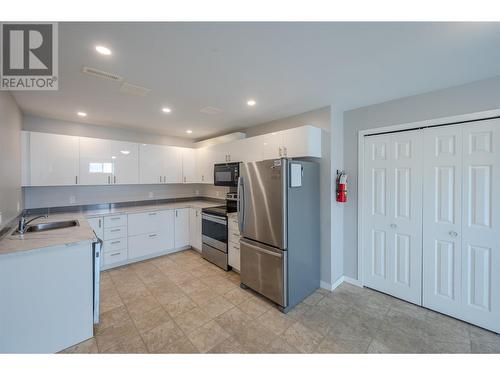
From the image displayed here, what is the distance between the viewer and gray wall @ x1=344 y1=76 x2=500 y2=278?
6.77 ft

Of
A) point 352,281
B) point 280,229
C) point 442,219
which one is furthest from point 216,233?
point 442,219

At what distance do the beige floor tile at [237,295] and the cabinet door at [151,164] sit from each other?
106 inches

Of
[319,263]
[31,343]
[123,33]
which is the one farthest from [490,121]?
[31,343]

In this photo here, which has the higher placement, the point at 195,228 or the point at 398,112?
the point at 398,112

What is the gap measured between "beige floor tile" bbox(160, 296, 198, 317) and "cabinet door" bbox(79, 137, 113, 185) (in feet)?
7.90

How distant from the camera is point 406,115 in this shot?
249 cm

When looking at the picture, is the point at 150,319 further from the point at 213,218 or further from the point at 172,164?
the point at 172,164

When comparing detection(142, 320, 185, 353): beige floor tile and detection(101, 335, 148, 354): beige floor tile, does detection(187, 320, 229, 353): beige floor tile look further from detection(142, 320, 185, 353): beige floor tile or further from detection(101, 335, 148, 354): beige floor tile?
detection(101, 335, 148, 354): beige floor tile

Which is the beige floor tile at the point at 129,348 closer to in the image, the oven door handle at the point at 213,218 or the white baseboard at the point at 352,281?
the oven door handle at the point at 213,218

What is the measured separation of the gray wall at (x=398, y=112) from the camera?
2.06 m

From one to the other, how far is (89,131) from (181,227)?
7.97ft

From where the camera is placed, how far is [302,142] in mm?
2670

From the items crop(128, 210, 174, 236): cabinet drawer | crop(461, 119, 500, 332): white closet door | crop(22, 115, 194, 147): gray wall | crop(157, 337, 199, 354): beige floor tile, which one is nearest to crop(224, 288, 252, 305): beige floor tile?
crop(157, 337, 199, 354): beige floor tile
